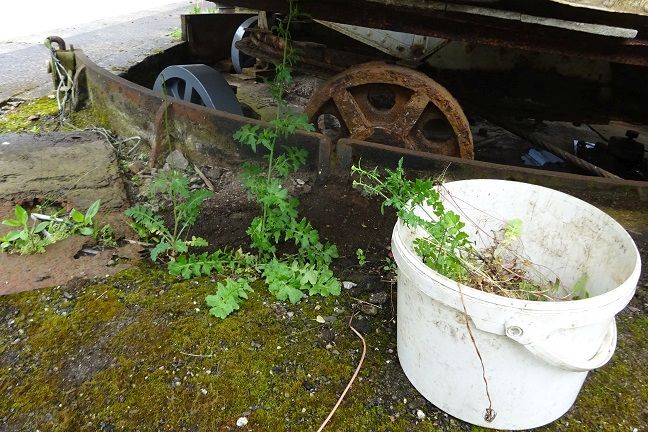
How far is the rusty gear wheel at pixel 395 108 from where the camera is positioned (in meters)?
3.15

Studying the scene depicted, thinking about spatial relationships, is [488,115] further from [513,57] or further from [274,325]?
[274,325]

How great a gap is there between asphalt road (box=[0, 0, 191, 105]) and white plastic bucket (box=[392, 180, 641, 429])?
455 centimetres

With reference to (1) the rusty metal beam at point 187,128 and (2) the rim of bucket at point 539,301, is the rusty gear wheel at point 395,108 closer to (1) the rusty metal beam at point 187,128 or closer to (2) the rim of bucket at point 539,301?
(1) the rusty metal beam at point 187,128

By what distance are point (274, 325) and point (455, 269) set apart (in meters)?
0.90

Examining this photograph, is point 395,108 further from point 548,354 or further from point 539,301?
point 548,354

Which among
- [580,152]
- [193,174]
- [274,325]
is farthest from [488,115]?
[274,325]

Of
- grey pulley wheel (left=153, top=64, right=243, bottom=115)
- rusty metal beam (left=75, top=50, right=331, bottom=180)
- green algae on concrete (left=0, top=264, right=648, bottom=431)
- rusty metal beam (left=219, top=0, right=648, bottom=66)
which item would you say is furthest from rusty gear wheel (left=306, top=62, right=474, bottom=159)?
green algae on concrete (left=0, top=264, right=648, bottom=431)

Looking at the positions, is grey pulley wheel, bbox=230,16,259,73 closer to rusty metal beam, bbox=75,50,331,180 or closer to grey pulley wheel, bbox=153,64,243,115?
grey pulley wheel, bbox=153,64,243,115

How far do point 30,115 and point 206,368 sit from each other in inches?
144

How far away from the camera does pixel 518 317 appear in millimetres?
1446

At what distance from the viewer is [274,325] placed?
7.29 feet

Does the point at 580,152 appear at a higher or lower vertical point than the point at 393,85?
lower

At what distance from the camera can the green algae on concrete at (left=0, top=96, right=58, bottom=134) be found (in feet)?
13.7

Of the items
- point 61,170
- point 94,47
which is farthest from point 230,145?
point 94,47
